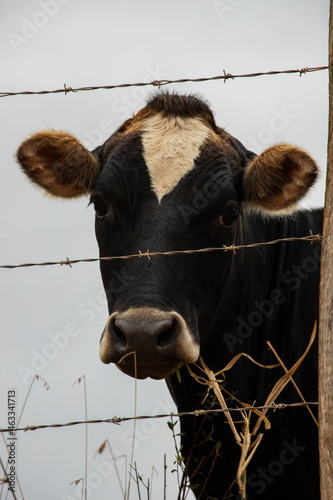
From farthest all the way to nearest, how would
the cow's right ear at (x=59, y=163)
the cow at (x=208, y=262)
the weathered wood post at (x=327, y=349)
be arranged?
the cow's right ear at (x=59, y=163)
the cow at (x=208, y=262)
the weathered wood post at (x=327, y=349)

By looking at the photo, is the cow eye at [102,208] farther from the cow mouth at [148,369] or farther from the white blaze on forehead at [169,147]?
the cow mouth at [148,369]

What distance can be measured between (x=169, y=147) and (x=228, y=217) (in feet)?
2.05

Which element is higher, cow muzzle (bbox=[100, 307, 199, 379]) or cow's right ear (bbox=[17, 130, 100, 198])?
cow's right ear (bbox=[17, 130, 100, 198])

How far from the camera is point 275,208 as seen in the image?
15.9 feet

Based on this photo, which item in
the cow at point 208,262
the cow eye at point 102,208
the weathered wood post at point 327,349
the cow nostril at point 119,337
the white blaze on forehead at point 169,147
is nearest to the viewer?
the weathered wood post at point 327,349

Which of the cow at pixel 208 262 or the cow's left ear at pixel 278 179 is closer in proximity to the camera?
the cow at pixel 208 262

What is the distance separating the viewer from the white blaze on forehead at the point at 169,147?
4.37 m

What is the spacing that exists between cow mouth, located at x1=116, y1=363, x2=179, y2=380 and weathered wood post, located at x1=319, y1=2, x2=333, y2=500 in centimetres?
116

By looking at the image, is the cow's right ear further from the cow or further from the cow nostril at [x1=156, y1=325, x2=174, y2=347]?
the cow nostril at [x1=156, y1=325, x2=174, y2=347]

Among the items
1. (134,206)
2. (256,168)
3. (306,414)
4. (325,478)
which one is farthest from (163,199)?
(325,478)

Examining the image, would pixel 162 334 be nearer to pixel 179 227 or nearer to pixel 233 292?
pixel 179 227

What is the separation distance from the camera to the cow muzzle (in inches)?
139

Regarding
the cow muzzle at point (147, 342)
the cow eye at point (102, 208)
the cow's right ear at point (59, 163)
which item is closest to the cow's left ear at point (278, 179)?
the cow eye at point (102, 208)

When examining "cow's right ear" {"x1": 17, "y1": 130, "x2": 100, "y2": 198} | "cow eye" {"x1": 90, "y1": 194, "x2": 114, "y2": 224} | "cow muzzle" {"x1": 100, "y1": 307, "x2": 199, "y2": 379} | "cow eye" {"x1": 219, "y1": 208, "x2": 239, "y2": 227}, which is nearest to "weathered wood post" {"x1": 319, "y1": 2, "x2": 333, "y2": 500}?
"cow muzzle" {"x1": 100, "y1": 307, "x2": 199, "y2": 379}
